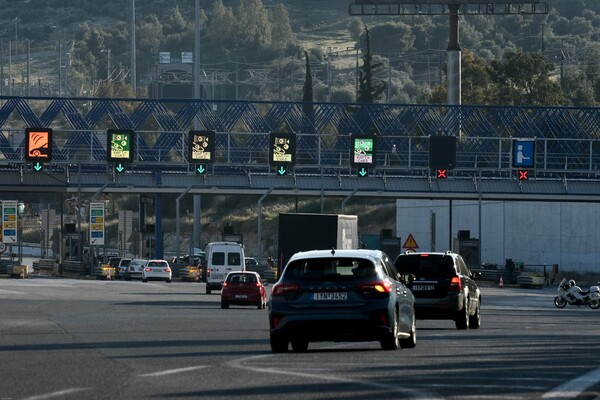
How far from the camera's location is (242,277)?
4906 centimetres

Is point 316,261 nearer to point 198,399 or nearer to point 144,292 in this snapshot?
point 198,399

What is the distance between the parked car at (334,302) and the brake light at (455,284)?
9.25 metres

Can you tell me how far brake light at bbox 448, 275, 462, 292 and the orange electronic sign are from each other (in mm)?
50295

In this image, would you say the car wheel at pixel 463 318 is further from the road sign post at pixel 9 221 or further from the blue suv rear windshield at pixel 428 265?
the road sign post at pixel 9 221

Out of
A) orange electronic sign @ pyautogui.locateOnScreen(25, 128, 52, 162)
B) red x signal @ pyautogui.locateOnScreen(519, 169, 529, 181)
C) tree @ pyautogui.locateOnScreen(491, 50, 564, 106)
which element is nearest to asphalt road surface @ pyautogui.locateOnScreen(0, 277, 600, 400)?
orange electronic sign @ pyautogui.locateOnScreen(25, 128, 52, 162)

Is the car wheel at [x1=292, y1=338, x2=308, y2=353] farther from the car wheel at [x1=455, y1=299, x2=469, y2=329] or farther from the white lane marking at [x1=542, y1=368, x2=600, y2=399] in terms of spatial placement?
the car wheel at [x1=455, y1=299, x2=469, y2=329]

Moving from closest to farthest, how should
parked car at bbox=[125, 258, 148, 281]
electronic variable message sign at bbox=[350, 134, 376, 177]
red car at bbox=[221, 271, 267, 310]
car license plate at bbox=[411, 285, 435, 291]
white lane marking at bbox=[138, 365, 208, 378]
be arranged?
1. white lane marking at bbox=[138, 365, 208, 378]
2. car license plate at bbox=[411, 285, 435, 291]
3. red car at bbox=[221, 271, 267, 310]
4. parked car at bbox=[125, 258, 148, 281]
5. electronic variable message sign at bbox=[350, 134, 376, 177]

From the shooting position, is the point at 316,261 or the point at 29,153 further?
the point at 29,153

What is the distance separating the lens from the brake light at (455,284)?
33.7 m

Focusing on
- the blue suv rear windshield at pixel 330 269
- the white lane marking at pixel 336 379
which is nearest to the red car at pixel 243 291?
the blue suv rear windshield at pixel 330 269

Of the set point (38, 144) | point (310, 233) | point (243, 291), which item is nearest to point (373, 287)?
point (243, 291)

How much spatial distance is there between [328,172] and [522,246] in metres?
16.3

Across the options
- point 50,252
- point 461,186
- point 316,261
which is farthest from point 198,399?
point 50,252

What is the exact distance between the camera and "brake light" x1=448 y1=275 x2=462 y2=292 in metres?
33.7
